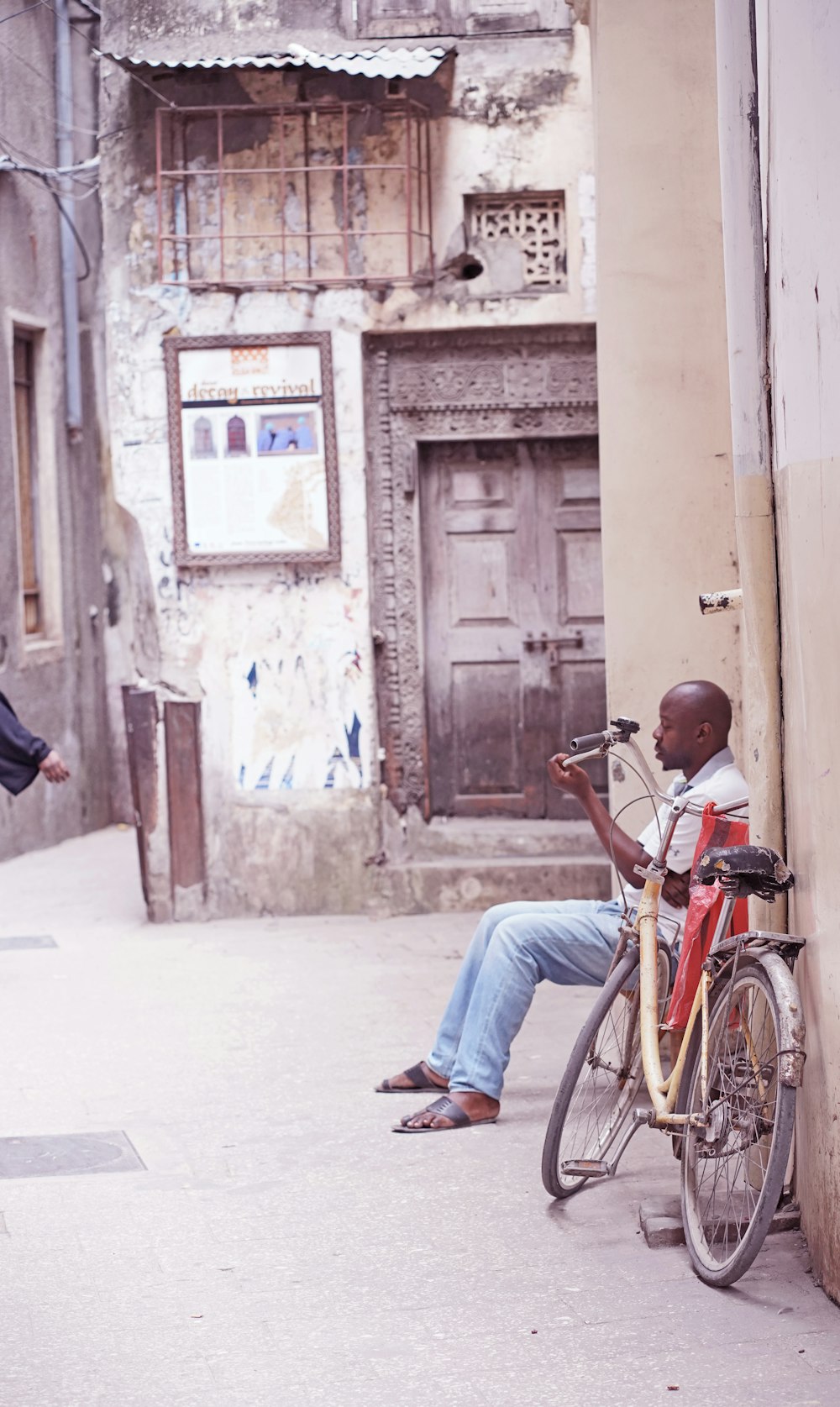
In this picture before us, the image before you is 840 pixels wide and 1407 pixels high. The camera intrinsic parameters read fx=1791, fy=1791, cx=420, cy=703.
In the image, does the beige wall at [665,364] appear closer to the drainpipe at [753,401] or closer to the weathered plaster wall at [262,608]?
the drainpipe at [753,401]

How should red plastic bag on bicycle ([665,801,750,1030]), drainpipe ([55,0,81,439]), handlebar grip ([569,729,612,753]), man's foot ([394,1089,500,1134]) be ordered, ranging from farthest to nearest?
1. drainpipe ([55,0,81,439])
2. man's foot ([394,1089,500,1134])
3. handlebar grip ([569,729,612,753])
4. red plastic bag on bicycle ([665,801,750,1030])

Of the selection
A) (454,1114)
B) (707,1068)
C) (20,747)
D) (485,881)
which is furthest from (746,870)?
(485,881)

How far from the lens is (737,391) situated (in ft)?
15.0

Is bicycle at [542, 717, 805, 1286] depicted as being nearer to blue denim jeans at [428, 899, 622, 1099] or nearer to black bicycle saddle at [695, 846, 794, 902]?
black bicycle saddle at [695, 846, 794, 902]

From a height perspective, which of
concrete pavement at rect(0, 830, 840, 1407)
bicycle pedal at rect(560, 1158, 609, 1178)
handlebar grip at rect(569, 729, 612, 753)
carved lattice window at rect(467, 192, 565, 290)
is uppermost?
carved lattice window at rect(467, 192, 565, 290)

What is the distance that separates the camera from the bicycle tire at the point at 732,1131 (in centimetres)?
407

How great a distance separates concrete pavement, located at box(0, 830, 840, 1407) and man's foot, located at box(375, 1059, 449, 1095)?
0.06m

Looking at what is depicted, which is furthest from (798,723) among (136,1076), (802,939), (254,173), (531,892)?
(254,173)

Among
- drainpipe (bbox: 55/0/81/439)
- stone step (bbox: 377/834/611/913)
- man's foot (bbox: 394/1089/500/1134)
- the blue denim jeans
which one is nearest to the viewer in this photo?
the blue denim jeans

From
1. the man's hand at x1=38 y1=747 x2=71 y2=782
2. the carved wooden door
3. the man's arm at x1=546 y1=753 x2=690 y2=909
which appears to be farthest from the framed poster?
the man's arm at x1=546 y1=753 x2=690 y2=909

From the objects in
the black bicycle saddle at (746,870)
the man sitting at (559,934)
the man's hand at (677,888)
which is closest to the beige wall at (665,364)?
the man sitting at (559,934)

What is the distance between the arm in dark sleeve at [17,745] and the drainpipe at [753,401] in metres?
4.39

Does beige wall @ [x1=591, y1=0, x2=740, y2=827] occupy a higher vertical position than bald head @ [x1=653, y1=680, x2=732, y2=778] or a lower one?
higher

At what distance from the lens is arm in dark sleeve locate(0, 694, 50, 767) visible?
26.6 ft
